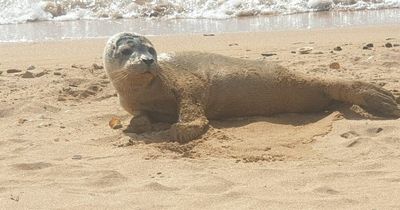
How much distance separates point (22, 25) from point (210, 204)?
35.3 feet

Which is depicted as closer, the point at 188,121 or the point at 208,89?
the point at 188,121

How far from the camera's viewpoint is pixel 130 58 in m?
5.20

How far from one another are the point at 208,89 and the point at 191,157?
93 centimetres

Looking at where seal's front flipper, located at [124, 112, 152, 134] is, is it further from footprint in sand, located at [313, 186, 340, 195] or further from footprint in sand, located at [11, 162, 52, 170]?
footprint in sand, located at [313, 186, 340, 195]

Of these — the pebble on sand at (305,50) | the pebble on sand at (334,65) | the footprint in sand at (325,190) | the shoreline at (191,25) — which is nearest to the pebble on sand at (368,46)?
the pebble on sand at (305,50)

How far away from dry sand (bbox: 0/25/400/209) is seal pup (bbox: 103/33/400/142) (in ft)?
0.37

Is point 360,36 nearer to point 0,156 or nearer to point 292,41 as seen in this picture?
point 292,41

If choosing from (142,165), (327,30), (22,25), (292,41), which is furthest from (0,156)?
(22,25)

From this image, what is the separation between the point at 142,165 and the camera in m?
4.38

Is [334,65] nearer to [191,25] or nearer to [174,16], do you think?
[191,25]

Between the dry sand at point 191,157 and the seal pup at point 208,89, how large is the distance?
114mm

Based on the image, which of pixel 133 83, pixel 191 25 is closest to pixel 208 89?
pixel 133 83

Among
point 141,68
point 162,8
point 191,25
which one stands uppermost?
point 141,68

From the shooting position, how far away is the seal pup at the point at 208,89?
523 centimetres
